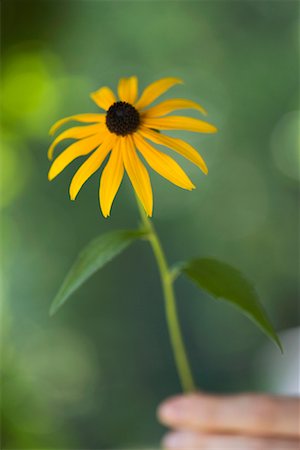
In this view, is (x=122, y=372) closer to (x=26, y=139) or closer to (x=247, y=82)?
(x=26, y=139)

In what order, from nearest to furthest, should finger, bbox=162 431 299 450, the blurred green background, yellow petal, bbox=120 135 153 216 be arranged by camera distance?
yellow petal, bbox=120 135 153 216, finger, bbox=162 431 299 450, the blurred green background

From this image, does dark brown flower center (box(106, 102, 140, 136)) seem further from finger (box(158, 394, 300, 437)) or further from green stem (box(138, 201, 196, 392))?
finger (box(158, 394, 300, 437))

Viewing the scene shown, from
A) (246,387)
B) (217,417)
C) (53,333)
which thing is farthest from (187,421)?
(246,387)

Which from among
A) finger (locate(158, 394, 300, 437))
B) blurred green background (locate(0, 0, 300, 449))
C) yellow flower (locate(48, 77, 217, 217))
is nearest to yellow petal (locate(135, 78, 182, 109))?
yellow flower (locate(48, 77, 217, 217))

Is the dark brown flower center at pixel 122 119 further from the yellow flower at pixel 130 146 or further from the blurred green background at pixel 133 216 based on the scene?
the blurred green background at pixel 133 216

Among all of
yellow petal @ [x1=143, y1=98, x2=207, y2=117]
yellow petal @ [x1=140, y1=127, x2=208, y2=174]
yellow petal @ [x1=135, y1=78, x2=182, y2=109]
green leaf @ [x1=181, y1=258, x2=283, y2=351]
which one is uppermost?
yellow petal @ [x1=135, y1=78, x2=182, y2=109]

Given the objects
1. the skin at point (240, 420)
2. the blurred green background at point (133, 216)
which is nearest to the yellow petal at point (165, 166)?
the skin at point (240, 420)

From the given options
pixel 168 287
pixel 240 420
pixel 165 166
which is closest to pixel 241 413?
pixel 240 420
